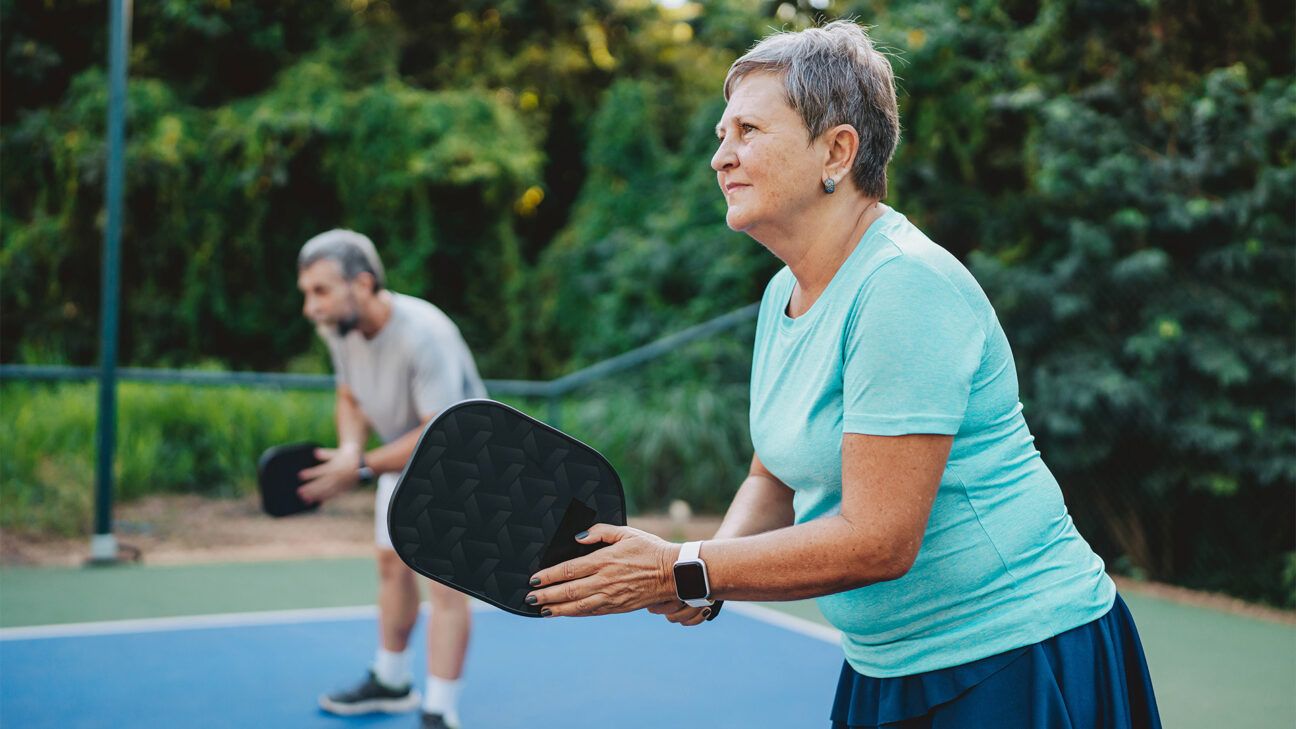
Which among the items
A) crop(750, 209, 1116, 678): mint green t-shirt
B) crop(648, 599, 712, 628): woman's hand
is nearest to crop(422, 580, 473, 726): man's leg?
crop(648, 599, 712, 628): woman's hand

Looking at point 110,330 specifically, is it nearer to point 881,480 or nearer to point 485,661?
point 485,661

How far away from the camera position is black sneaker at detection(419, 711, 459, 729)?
395cm

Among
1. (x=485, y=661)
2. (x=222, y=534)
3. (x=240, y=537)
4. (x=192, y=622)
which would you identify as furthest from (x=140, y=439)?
(x=485, y=661)

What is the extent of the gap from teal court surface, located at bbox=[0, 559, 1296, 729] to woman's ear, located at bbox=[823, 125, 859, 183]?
3.05 meters

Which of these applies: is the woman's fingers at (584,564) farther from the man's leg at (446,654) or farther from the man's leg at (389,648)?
the man's leg at (389,648)

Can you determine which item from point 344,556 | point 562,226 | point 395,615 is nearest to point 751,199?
point 395,615

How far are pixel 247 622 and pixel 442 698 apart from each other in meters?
2.21

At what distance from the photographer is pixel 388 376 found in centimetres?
408

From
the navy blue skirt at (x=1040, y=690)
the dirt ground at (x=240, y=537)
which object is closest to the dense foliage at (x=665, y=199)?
the dirt ground at (x=240, y=537)

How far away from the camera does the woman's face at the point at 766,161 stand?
1.62 meters

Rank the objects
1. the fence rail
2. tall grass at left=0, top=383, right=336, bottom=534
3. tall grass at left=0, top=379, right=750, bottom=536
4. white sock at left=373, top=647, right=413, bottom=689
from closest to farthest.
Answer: white sock at left=373, top=647, right=413, bottom=689
tall grass at left=0, top=383, right=336, bottom=534
the fence rail
tall grass at left=0, top=379, right=750, bottom=536

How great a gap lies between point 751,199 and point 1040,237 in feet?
22.2

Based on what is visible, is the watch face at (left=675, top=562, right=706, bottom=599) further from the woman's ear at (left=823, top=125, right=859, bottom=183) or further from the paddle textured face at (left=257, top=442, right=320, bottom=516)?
the paddle textured face at (left=257, top=442, right=320, bottom=516)

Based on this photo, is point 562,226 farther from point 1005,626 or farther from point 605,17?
point 1005,626
